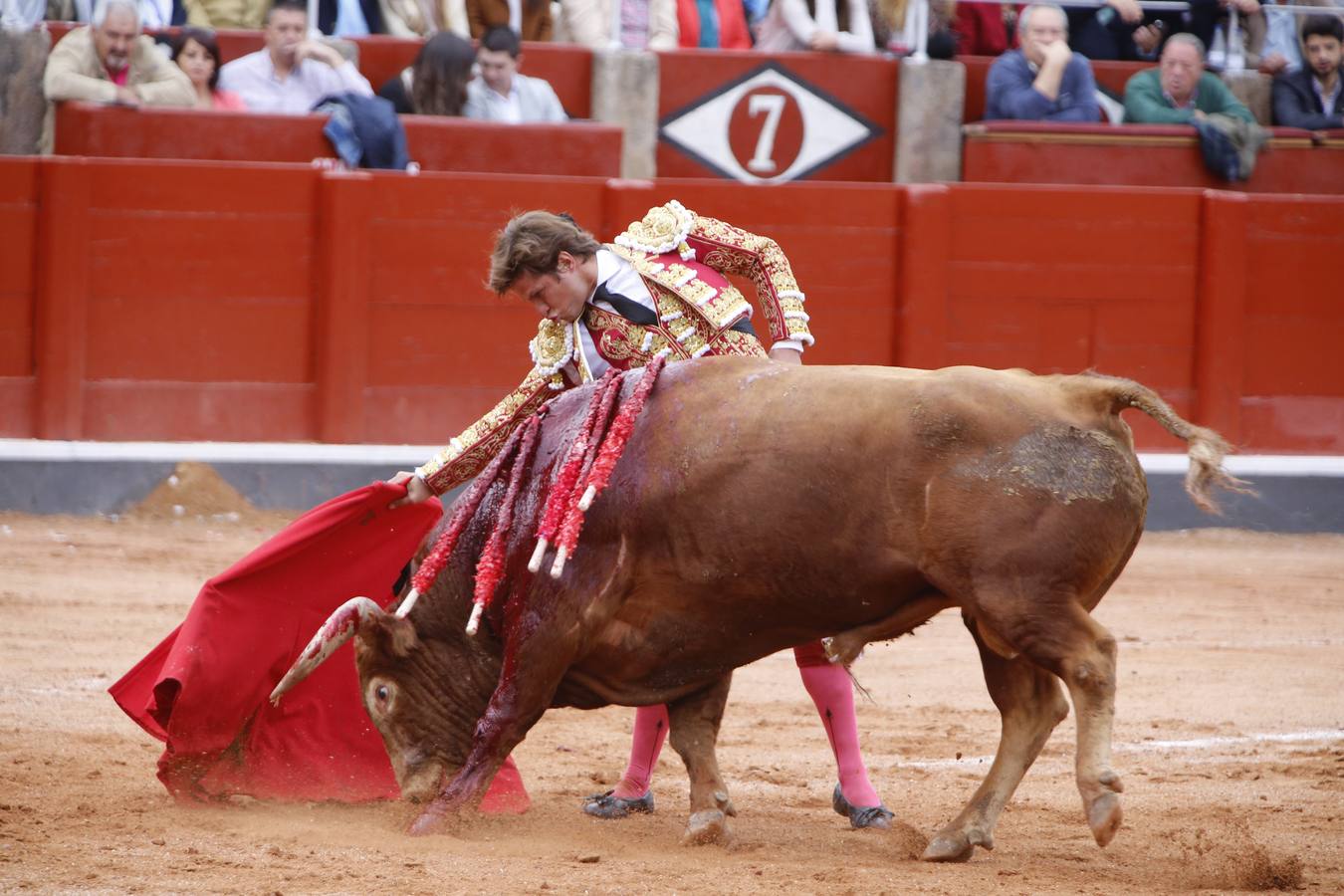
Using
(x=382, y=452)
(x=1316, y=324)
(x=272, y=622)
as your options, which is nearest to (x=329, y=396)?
(x=382, y=452)

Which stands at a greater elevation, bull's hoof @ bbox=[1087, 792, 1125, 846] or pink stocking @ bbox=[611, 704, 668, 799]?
bull's hoof @ bbox=[1087, 792, 1125, 846]

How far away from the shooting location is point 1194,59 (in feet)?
28.6

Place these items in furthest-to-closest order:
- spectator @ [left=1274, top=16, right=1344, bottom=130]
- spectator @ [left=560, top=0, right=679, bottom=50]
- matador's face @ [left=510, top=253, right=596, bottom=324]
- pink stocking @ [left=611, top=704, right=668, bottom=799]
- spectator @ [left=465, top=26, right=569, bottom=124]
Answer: spectator @ [left=560, top=0, right=679, bottom=50]
spectator @ [left=1274, top=16, right=1344, bottom=130]
spectator @ [left=465, top=26, right=569, bottom=124]
pink stocking @ [left=611, top=704, right=668, bottom=799]
matador's face @ [left=510, top=253, right=596, bottom=324]

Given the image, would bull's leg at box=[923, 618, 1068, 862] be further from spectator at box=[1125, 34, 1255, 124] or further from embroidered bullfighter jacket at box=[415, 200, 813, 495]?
spectator at box=[1125, 34, 1255, 124]

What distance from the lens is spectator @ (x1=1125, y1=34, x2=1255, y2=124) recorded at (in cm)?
871

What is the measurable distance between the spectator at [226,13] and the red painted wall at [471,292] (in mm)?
1087

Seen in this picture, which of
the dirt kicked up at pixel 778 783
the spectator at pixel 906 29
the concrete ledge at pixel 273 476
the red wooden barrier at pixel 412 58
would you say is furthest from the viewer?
the spectator at pixel 906 29

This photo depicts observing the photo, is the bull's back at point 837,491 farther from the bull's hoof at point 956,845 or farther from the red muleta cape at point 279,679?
the red muleta cape at point 279,679

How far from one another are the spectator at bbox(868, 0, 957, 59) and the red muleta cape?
5.52m

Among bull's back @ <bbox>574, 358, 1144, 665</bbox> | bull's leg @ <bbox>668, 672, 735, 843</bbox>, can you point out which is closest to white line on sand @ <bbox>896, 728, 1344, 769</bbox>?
bull's leg @ <bbox>668, 672, 735, 843</bbox>

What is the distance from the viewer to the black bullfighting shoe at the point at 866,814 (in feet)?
13.0

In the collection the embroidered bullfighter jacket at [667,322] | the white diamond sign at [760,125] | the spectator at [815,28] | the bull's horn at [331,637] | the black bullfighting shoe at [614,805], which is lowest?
the black bullfighting shoe at [614,805]

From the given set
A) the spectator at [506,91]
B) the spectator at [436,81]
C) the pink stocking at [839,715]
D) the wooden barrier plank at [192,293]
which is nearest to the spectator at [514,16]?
the spectator at [506,91]

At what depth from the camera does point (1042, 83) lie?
868cm
